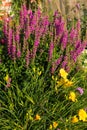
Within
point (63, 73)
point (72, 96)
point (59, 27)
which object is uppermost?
point (59, 27)

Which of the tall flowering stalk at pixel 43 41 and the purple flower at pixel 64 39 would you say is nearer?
the tall flowering stalk at pixel 43 41

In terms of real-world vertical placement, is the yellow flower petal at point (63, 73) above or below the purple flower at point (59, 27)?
below

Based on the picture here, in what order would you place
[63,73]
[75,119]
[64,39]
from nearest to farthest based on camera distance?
1. [75,119]
2. [63,73]
3. [64,39]

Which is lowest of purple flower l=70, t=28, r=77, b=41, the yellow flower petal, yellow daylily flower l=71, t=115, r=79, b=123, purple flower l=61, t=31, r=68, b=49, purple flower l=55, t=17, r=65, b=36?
yellow daylily flower l=71, t=115, r=79, b=123

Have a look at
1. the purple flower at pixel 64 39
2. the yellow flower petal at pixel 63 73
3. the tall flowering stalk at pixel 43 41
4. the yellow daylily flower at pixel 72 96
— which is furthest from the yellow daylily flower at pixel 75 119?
the purple flower at pixel 64 39

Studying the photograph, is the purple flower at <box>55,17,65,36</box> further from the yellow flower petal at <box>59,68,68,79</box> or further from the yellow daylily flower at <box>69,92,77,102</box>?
the yellow daylily flower at <box>69,92,77,102</box>

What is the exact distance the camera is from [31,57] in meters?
4.07

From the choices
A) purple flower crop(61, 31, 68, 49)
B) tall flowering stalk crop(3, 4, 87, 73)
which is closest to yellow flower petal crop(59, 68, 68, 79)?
tall flowering stalk crop(3, 4, 87, 73)

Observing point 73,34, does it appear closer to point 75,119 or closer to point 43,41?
point 43,41

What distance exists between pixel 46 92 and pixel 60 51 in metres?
0.53

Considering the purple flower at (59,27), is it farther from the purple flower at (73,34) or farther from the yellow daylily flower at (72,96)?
the yellow daylily flower at (72,96)

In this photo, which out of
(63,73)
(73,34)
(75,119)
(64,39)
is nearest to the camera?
(75,119)

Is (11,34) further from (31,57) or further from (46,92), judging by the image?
(46,92)

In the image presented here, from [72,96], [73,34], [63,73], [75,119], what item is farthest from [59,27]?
[75,119]
